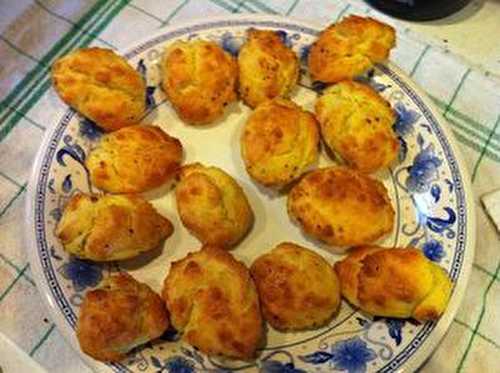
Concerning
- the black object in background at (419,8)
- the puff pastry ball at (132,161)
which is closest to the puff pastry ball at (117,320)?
the puff pastry ball at (132,161)

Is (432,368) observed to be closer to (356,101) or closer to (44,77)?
(356,101)

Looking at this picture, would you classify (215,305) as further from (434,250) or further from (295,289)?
(434,250)

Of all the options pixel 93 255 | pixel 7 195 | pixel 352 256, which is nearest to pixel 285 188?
pixel 352 256

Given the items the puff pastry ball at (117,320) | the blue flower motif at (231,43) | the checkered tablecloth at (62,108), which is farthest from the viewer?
the blue flower motif at (231,43)

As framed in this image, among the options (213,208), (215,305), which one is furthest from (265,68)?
(215,305)

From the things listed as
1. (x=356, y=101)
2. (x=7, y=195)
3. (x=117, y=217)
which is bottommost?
(x=7, y=195)

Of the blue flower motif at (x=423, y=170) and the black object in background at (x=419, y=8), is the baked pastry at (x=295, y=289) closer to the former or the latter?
the blue flower motif at (x=423, y=170)

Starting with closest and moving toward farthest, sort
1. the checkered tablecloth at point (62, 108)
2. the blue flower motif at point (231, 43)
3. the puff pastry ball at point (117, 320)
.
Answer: the puff pastry ball at point (117, 320) < the checkered tablecloth at point (62, 108) < the blue flower motif at point (231, 43)
